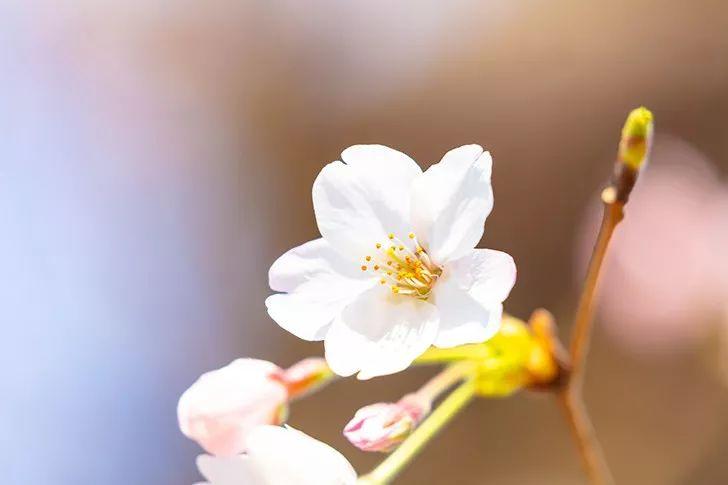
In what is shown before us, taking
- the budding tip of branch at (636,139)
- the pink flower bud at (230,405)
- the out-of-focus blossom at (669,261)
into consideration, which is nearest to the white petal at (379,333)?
the pink flower bud at (230,405)

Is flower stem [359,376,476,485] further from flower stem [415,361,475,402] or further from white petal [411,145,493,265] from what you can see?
white petal [411,145,493,265]

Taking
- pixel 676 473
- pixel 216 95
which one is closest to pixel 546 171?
pixel 676 473

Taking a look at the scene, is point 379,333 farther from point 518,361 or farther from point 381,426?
point 518,361

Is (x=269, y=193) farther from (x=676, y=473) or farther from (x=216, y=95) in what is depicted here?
(x=676, y=473)

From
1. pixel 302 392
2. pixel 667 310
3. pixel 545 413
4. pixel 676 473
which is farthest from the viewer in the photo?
pixel 545 413

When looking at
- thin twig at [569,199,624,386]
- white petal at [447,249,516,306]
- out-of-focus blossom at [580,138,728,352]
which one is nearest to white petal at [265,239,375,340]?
white petal at [447,249,516,306]

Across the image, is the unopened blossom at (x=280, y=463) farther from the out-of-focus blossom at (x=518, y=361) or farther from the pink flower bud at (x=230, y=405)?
the out-of-focus blossom at (x=518, y=361)
